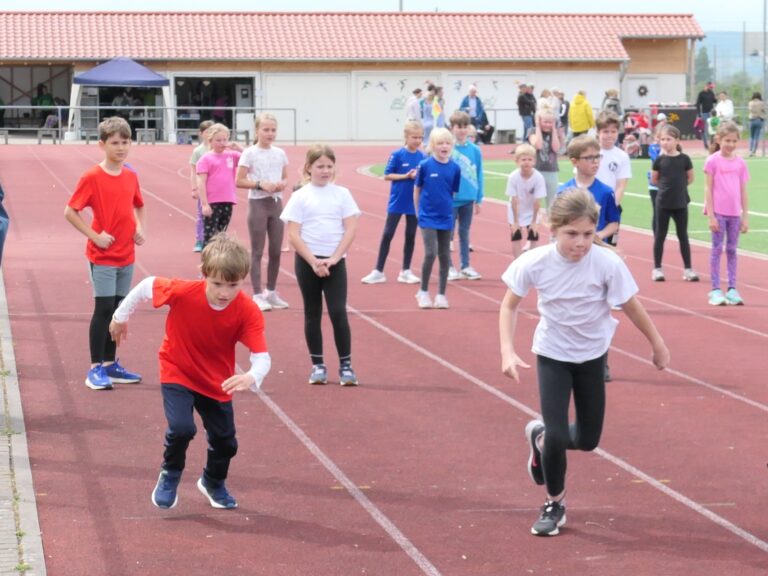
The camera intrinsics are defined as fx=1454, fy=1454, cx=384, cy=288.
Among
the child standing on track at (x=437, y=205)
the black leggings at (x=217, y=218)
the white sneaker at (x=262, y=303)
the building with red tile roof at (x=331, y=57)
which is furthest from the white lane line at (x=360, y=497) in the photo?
the building with red tile roof at (x=331, y=57)

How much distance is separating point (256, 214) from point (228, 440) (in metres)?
6.68

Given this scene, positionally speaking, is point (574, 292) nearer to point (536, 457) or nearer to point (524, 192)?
point (536, 457)

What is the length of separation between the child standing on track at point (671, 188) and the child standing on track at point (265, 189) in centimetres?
424

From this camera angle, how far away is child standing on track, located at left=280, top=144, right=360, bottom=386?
10023mm

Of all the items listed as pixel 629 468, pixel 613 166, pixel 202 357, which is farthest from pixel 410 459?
pixel 613 166

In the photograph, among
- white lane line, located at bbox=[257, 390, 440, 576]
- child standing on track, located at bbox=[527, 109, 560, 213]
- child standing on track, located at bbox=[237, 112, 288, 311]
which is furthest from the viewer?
child standing on track, located at bbox=[527, 109, 560, 213]

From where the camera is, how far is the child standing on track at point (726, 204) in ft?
45.1

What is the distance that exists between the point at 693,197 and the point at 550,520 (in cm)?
2132

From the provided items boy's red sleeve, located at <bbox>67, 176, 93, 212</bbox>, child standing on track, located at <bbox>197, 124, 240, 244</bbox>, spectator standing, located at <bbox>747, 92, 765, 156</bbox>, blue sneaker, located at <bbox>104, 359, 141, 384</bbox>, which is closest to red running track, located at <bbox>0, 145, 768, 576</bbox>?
blue sneaker, located at <bbox>104, 359, 141, 384</bbox>

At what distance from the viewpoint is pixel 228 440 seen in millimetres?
6953

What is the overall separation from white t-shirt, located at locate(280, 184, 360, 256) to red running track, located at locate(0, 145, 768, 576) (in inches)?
39.4

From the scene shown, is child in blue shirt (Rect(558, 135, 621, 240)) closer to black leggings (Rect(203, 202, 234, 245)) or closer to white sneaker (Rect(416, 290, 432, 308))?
white sneaker (Rect(416, 290, 432, 308))

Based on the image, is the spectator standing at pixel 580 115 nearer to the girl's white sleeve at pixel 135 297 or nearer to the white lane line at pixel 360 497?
the white lane line at pixel 360 497

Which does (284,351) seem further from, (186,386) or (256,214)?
(186,386)
